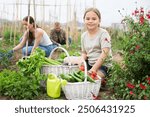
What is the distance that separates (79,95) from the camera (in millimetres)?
2699

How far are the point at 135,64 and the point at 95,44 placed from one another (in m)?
0.51

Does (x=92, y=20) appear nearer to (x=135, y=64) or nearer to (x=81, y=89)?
(x=135, y=64)

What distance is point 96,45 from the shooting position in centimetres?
312

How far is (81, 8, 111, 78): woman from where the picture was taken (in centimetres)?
299

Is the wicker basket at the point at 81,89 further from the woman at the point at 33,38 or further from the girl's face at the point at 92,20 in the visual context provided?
the woman at the point at 33,38

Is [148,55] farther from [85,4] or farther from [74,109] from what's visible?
[85,4]

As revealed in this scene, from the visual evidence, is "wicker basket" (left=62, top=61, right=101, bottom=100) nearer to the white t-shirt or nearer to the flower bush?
the flower bush

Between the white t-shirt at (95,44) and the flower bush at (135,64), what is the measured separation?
0.71ft

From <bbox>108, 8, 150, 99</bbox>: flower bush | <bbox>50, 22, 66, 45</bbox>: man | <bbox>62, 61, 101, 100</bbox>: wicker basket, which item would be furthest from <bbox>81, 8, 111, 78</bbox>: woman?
<bbox>50, 22, 66, 45</bbox>: man

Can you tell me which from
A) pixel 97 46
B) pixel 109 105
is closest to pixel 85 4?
pixel 97 46

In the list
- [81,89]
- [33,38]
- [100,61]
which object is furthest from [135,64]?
[33,38]

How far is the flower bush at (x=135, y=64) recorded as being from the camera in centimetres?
262

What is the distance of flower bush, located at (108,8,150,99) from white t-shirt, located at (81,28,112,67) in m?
0.22

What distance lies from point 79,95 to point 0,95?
0.68 metres
